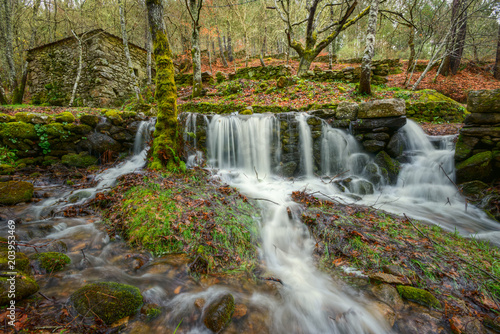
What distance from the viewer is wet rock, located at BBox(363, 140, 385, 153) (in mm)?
6145

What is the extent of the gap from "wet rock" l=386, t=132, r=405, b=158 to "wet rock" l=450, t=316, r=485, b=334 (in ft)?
Result: 17.1

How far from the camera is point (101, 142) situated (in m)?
6.27

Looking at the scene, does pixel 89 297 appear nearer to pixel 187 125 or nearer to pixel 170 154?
pixel 170 154

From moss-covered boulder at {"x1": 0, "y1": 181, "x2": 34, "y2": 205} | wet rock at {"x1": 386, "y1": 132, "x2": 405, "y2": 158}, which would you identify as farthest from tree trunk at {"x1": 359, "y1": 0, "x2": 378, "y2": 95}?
moss-covered boulder at {"x1": 0, "y1": 181, "x2": 34, "y2": 205}

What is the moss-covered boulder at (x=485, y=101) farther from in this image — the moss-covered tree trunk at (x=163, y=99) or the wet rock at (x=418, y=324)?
the moss-covered tree trunk at (x=163, y=99)

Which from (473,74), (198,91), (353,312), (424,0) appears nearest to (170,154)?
(353,312)

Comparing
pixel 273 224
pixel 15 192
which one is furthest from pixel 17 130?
pixel 273 224

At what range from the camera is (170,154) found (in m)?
5.14

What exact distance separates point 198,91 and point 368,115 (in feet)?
29.9

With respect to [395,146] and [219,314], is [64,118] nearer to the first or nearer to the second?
[219,314]

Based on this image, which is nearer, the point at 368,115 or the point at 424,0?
the point at 368,115

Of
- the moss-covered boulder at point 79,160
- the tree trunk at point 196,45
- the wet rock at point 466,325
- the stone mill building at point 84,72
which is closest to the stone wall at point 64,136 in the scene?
the moss-covered boulder at point 79,160

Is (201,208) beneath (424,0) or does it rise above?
beneath

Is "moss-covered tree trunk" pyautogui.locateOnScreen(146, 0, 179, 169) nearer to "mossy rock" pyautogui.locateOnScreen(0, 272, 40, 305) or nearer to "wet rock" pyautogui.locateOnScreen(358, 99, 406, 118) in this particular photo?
"mossy rock" pyautogui.locateOnScreen(0, 272, 40, 305)
